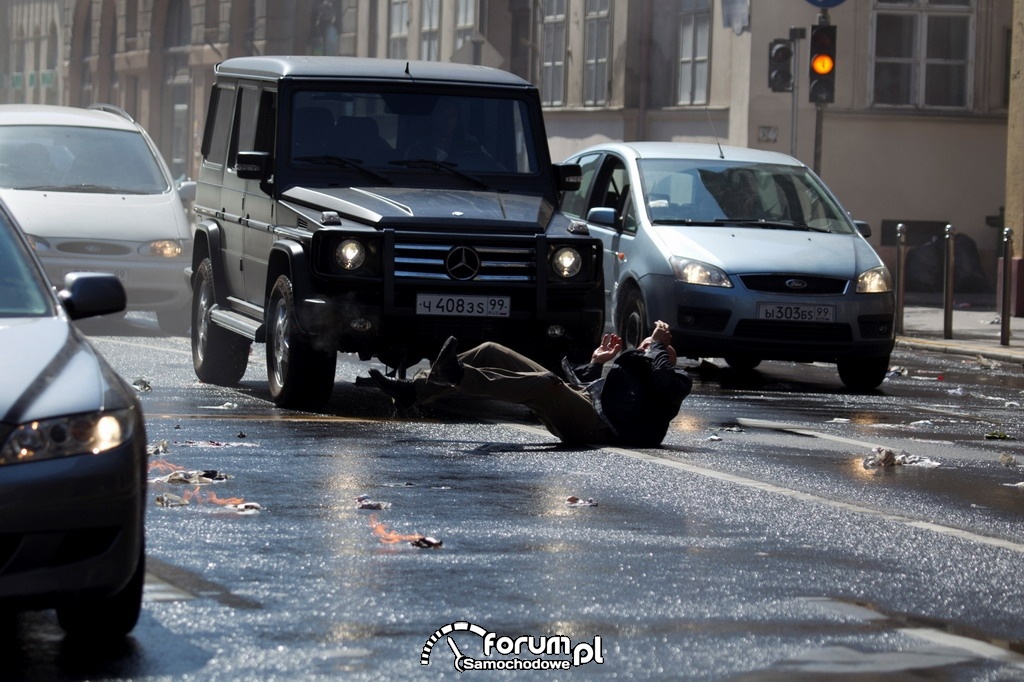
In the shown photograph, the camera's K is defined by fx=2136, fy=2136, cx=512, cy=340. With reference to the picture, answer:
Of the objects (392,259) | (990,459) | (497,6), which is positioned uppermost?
(497,6)

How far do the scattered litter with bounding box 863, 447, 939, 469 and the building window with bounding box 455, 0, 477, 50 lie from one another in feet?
99.1

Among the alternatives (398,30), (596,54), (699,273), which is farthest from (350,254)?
(398,30)

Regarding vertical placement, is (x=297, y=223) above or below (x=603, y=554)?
above

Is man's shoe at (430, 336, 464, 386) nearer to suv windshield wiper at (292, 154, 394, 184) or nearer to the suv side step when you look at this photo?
the suv side step

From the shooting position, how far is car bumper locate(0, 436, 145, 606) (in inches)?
214

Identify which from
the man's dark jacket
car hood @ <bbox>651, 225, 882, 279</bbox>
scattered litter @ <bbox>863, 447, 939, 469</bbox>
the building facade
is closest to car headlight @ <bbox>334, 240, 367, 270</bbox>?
the man's dark jacket

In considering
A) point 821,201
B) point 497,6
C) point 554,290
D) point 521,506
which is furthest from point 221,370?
point 497,6

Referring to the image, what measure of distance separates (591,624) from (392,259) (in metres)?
5.94

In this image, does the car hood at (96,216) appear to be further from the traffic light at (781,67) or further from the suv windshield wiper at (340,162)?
the traffic light at (781,67)

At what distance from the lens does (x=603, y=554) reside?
7.26 metres

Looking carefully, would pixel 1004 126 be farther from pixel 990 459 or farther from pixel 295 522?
pixel 295 522

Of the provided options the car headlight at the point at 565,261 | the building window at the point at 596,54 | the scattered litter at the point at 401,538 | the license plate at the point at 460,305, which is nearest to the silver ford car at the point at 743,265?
the car headlight at the point at 565,261

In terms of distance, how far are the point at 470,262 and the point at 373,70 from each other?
195 centimetres
